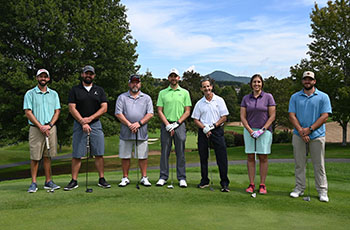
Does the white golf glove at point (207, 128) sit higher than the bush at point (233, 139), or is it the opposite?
the white golf glove at point (207, 128)

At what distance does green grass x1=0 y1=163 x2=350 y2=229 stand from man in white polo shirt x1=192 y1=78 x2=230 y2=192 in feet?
1.54

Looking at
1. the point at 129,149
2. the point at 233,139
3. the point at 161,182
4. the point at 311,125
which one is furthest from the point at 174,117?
the point at 233,139

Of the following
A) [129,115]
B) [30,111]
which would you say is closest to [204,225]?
[129,115]

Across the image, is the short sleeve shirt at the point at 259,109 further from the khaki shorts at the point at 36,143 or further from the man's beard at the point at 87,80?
the khaki shorts at the point at 36,143

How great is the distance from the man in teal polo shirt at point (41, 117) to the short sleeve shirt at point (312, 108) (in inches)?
A: 188

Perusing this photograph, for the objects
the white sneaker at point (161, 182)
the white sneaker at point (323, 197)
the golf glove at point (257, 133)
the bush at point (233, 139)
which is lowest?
the bush at point (233, 139)

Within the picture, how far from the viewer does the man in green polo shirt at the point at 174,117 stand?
6754 mm

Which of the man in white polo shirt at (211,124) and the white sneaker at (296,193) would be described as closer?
the white sneaker at (296,193)

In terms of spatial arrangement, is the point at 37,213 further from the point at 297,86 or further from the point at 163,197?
the point at 297,86


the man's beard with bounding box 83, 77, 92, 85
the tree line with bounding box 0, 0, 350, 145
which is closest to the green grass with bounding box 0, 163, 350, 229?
the man's beard with bounding box 83, 77, 92, 85

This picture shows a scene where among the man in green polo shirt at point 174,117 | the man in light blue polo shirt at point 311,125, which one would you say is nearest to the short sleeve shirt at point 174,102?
the man in green polo shirt at point 174,117

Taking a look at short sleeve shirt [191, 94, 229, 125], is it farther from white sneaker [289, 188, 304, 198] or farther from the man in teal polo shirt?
the man in teal polo shirt

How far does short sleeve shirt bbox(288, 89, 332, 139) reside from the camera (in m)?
5.90

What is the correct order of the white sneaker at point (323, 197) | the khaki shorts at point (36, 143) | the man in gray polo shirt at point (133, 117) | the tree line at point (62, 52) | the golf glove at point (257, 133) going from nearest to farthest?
the white sneaker at point (323, 197), the golf glove at point (257, 133), the khaki shorts at point (36, 143), the man in gray polo shirt at point (133, 117), the tree line at point (62, 52)
